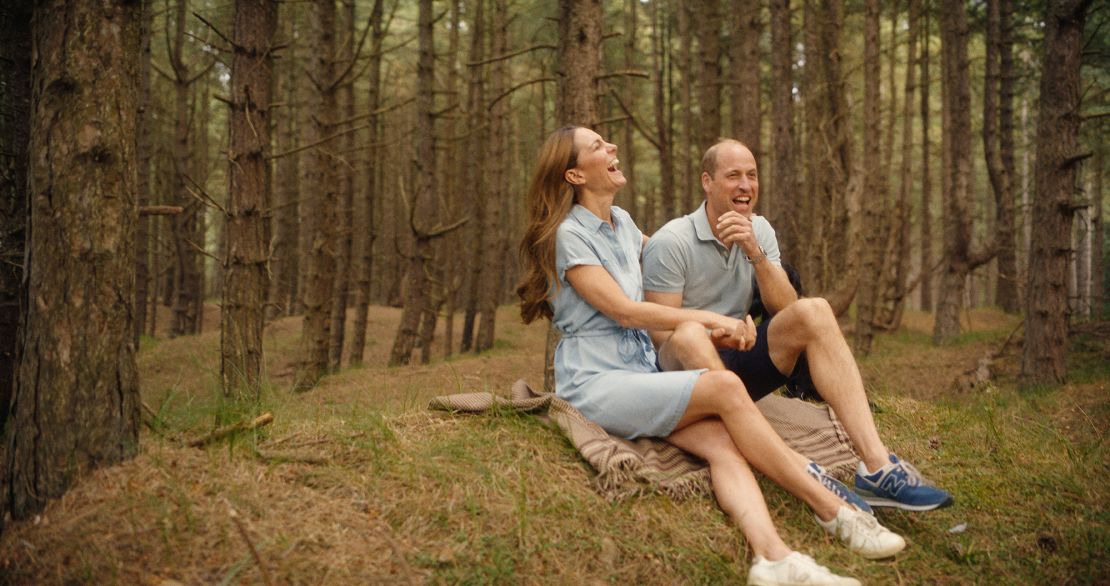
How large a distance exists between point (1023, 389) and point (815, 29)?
723 cm

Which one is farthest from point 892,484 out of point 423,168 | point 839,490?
point 423,168

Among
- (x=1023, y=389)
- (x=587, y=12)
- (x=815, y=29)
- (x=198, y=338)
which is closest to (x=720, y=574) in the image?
(x=587, y=12)

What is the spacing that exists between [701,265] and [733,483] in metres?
1.29

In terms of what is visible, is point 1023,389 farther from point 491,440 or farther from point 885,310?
point 885,310

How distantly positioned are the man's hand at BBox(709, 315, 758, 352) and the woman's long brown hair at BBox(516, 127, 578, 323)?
894 mm

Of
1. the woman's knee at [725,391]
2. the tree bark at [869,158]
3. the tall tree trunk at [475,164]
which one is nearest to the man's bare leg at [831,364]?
the woman's knee at [725,391]

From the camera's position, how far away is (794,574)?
3.02 meters

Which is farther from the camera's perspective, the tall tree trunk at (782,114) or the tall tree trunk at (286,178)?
the tall tree trunk at (286,178)

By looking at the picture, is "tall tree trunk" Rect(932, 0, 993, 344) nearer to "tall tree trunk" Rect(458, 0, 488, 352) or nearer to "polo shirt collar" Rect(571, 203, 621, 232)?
"tall tree trunk" Rect(458, 0, 488, 352)

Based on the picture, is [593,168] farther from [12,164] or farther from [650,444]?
[12,164]

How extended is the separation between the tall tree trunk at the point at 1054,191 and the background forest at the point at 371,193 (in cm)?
2

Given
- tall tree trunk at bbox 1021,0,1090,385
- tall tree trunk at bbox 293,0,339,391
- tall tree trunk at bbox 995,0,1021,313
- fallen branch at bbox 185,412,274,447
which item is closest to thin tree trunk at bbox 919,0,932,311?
tall tree trunk at bbox 995,0,1021,313

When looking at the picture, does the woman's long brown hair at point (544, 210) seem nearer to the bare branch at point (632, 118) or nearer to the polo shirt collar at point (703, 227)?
the polo shirt collar at point (703, 227)

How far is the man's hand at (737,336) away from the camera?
3.70 metres
